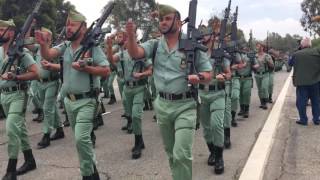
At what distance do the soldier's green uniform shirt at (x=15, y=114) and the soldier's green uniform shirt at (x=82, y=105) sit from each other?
0.72m

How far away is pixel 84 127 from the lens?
586 cm

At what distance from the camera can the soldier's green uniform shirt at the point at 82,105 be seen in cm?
583

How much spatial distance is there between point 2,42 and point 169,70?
9.22 feet

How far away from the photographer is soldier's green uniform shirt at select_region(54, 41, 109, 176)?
583 centimetres

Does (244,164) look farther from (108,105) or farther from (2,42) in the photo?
(108,105)

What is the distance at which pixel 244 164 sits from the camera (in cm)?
727

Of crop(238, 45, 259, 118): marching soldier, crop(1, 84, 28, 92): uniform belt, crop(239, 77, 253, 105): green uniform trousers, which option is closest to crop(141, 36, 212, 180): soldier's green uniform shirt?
crop(1, 84, 28, 92): uniform belt

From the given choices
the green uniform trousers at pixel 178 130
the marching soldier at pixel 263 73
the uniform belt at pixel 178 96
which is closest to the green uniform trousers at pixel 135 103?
the green uniform trousers at pixel 178 130

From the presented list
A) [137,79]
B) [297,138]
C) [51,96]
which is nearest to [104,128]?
[51,96]

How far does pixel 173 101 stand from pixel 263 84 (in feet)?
33.0

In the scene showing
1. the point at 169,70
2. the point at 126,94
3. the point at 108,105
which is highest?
the point at 169,70

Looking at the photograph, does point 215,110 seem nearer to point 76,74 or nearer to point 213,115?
point 213,115

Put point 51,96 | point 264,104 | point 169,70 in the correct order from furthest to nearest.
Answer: point 264,104 → point 51,96 → point 169,70

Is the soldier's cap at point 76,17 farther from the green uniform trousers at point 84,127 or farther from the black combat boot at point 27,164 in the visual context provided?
the black combat boot at point 27,164
